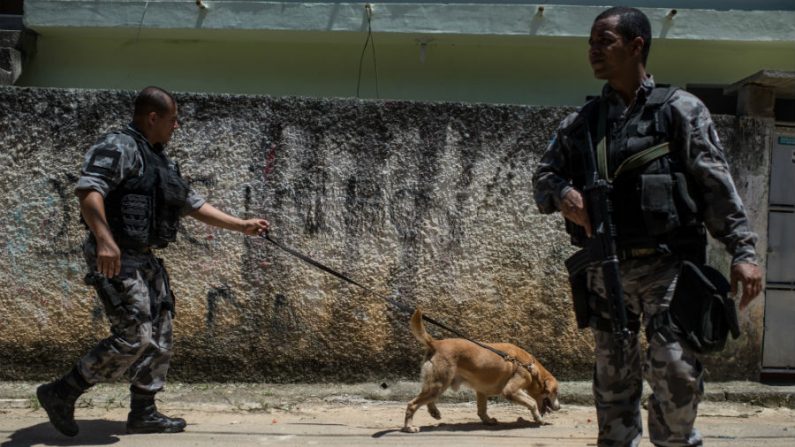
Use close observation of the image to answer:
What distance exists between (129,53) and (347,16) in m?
2.13

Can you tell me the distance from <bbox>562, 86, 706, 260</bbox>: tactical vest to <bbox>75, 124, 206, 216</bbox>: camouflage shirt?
7.50 ft

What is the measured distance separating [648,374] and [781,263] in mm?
3295

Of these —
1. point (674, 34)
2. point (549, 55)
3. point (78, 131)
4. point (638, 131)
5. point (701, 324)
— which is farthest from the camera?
point (549, 55)

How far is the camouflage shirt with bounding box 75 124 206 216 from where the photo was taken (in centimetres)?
409

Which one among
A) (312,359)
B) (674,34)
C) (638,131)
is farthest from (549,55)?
(638,131)

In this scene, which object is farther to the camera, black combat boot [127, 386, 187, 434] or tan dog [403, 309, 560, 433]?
tan dog [403, 309, 560, 433]

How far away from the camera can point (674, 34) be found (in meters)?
7.39

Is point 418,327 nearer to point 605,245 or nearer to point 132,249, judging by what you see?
Result: point 132,249

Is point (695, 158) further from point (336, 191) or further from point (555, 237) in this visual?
point (336, 191)

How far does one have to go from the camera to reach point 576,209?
324 cm

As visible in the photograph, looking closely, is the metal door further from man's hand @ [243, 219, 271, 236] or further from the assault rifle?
man's hand @ [243, 219, 271, 236]

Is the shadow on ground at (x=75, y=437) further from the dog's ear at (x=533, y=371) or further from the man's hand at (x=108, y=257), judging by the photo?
the dog's ear at (x=533, y=371)

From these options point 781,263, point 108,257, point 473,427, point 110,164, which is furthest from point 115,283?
point 781,263

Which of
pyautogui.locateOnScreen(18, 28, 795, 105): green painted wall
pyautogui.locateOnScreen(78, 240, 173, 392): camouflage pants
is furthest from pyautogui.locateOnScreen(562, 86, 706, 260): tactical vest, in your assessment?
pyautogui.locateOnScreen(18, 28, 795, 105): green painted wall
